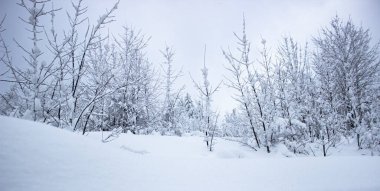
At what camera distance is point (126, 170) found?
161 cm

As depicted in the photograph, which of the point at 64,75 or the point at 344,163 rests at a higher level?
the point at 64,75

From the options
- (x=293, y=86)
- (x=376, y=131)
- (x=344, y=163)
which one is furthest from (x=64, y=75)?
(x=376, y=131)

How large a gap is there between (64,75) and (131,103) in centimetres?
605

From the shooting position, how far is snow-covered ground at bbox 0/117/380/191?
127 cm

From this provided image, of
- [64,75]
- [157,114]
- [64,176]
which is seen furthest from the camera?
[157,114]

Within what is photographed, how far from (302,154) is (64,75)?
6494mm

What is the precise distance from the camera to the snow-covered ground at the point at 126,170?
127 cm

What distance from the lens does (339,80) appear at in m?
9.67

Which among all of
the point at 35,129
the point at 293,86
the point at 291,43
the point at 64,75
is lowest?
→ the point at 35,129

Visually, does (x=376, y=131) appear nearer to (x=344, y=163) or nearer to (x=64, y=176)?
(x=344, y=163)

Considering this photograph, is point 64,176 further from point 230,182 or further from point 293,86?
point 293,86

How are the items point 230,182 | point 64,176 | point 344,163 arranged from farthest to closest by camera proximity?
point 344,163
point 230,182
point 64,176

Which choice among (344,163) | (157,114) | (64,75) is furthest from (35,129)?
(157,114)

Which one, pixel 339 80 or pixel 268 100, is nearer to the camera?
pixel 268 100
